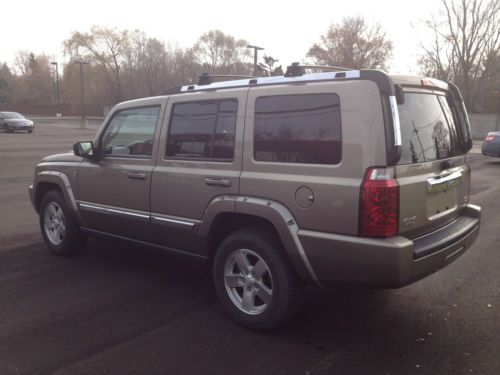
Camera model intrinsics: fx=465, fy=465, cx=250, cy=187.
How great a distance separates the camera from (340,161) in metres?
3.21

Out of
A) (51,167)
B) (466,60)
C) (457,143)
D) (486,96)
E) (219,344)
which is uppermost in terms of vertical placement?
(466,60)

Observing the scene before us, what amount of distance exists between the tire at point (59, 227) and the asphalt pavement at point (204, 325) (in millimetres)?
161

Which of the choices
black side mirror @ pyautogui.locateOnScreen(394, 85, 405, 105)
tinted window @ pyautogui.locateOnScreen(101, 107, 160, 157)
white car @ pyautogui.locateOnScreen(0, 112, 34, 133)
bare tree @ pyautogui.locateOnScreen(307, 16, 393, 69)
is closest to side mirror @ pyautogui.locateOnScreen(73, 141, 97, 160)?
tinted window @ pyautogui.locateOnScreen(101, 107, 160, 157)

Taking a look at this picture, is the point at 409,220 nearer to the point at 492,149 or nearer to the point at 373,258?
the point at 373,258

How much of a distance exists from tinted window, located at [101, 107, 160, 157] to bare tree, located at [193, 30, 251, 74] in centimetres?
7332

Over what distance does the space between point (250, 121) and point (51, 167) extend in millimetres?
3083

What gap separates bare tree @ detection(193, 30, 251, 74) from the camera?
76938mm

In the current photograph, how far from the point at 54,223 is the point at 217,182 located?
286 cm

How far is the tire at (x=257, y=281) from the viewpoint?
3506 millimetres

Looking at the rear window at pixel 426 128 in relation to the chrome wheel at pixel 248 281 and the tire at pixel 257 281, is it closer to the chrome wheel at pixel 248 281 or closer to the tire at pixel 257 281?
the tire at pixel 257 281

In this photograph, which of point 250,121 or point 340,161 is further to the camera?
point 250,121

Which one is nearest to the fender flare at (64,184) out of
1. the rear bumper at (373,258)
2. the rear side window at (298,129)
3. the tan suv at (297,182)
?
the tan suv at (297,182)

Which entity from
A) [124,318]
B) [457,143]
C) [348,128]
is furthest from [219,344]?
[457,143]

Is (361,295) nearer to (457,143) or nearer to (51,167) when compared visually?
(457,143)
